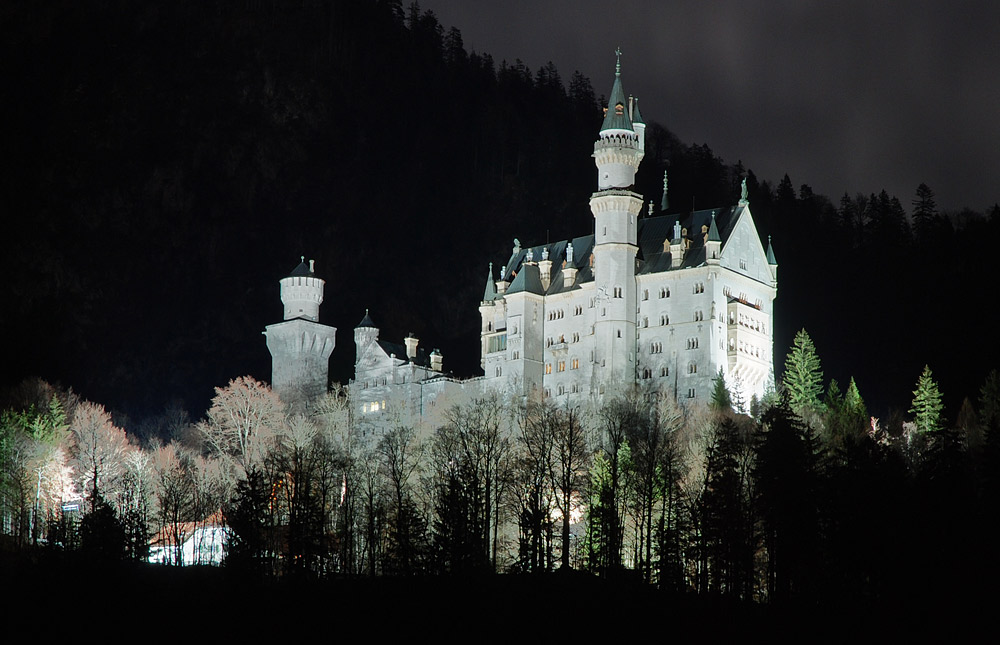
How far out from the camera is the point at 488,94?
173000 mm

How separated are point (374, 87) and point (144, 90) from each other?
25206 millimetres

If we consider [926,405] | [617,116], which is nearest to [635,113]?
[617,116]

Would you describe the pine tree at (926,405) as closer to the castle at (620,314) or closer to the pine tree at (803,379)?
the pine tree at (803,379)

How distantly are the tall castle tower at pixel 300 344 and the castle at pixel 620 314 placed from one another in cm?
453

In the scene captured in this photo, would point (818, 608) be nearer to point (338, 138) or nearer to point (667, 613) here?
point (667, 613)

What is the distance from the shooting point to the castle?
103375 millimetres

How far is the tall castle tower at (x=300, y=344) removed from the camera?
120 m

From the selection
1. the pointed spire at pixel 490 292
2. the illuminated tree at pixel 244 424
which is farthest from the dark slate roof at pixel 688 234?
the illuminated tree at pixel 244 424

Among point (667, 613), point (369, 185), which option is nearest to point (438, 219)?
point (369, 185)

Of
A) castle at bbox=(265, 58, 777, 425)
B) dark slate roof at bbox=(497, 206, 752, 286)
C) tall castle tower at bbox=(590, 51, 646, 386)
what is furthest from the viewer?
dark slate roof at bbox=(497, 206, 752, 286)

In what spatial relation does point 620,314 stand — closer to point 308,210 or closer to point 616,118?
point 616,118

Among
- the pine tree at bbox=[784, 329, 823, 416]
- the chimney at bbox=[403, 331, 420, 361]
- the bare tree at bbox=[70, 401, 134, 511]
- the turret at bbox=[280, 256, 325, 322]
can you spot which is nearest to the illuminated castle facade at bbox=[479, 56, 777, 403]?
the pine tree at bbox=[784, 329, 823, 416]

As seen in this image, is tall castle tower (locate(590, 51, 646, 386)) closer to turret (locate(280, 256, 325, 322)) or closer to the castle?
the castle

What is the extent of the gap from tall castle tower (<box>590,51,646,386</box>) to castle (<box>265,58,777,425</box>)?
7cm
